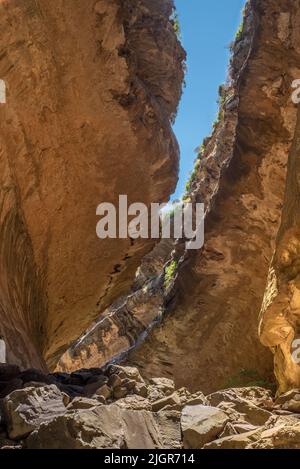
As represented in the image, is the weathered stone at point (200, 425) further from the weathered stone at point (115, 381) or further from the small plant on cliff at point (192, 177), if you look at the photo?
the small plant on cliff at point (192, 177)

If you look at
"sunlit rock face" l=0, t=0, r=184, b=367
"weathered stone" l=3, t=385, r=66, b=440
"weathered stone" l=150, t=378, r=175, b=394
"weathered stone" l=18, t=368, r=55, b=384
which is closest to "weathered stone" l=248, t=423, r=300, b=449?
"weathered stone" l=3, t=385, r=66, b=440

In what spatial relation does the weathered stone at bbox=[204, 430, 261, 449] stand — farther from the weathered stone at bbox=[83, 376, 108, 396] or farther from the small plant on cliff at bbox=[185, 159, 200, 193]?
the small plant on cliff at bbox=[185, 159, 200, 193]

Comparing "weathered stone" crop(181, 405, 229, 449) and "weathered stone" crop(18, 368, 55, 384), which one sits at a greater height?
"weathered stone" crop(18, 368, 55, 384)

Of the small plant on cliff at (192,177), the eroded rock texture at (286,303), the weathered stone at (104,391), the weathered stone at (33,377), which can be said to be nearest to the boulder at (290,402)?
the eroded rock texture at (286,303)

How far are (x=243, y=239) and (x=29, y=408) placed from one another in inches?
310

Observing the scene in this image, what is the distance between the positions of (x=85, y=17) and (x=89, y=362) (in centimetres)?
1147

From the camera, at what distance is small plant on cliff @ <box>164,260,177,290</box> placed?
13.4 m

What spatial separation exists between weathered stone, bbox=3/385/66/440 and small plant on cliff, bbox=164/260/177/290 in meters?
9.44

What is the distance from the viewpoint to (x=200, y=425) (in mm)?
3510

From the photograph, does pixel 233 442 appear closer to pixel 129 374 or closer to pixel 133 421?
pixel 133 421

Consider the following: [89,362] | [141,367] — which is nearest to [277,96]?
[141,367]

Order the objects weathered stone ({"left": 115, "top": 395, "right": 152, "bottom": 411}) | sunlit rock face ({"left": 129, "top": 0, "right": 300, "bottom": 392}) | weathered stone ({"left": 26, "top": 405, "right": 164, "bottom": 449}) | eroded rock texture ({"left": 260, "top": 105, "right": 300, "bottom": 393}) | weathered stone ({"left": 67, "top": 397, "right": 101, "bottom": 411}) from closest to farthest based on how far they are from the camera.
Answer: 1. weathered stone ({"left": 26, "top": 405, "right": 164, "bottom": 449})
2. weathered stone ({"left": 67, "top": 397, "right": 101, "bottom": 411})
3. weathered stone ({"left": 115, "top": 395, "right": 152, "bottom": 411})
4. eroded rock texture ({"left": 260, "top": 105, "right": 300, "bottom": 393})
5. sunlit rock face ({"left": 129, "top": 0, "right": 300, "bottom": 392})

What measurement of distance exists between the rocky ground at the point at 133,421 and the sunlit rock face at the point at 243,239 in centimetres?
560

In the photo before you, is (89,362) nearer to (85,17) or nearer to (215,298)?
(215,298)
